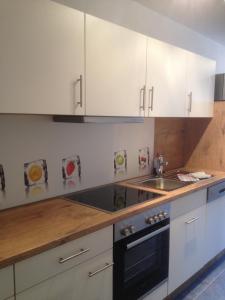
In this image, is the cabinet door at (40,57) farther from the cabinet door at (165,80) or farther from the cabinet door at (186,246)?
the cabinet door at (186,246)

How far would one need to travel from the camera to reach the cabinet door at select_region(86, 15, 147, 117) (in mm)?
1602

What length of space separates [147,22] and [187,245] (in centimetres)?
196

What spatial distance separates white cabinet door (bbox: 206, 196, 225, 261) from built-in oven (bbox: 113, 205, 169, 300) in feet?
2.25

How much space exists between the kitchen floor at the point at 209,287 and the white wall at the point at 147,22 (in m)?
2.26

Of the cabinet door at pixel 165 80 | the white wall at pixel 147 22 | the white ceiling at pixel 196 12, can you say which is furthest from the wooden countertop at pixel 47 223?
the white ceiling at pixel 196 12

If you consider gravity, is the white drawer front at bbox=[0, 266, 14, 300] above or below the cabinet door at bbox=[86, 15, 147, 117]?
below

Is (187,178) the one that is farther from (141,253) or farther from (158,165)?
(141,253)

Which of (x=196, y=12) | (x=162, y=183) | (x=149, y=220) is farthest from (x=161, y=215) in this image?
(x=196, y=12)

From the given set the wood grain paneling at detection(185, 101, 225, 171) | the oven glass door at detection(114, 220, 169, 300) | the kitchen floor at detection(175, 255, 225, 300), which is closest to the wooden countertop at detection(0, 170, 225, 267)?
the oven glass door at detection(114, 220, 169, 300)

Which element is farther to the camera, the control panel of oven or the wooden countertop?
the control panel of oven

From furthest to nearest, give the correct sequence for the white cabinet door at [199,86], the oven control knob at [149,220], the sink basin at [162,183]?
1. the white cabinet door at [199,86]
2. the sink basin at [162,183]
3. the oven control knob at [149,220]

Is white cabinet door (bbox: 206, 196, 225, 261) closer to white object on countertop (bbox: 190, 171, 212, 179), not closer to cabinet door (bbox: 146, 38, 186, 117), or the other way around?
white object on countertop (bbox: 190, 171, 212, 179)

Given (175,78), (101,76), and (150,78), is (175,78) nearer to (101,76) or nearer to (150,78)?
(150,78)

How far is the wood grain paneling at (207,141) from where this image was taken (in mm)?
2818
